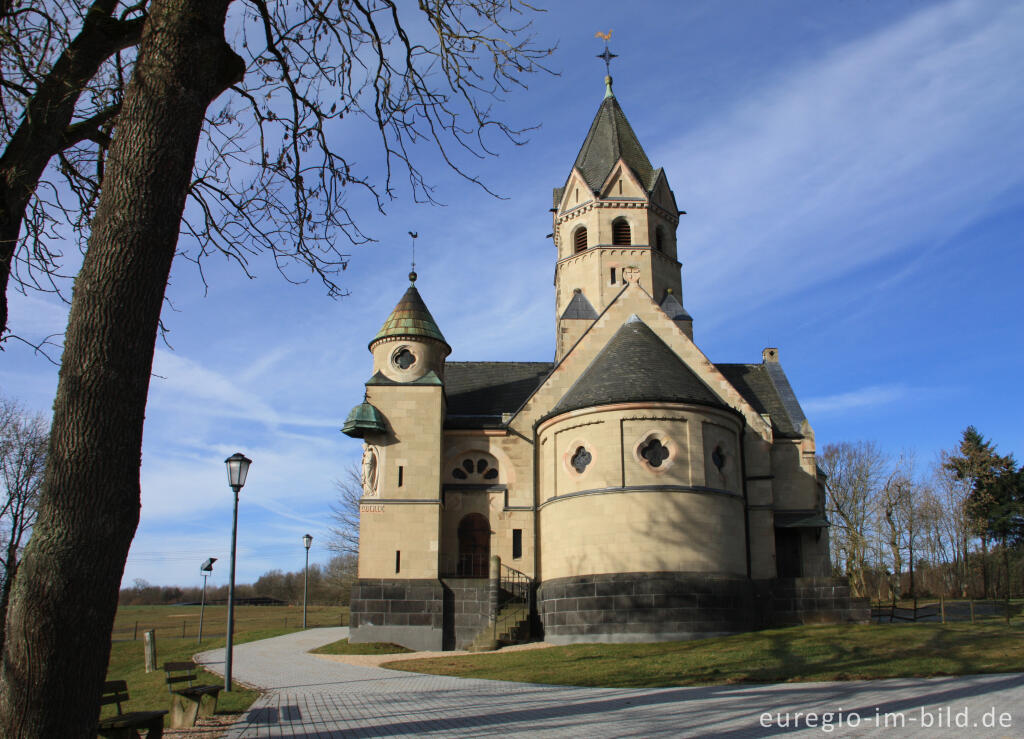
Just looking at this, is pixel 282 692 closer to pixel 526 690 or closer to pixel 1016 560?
pixel 526 690

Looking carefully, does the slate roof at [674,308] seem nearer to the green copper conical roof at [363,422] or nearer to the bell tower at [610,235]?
the bell tower at [610,235]

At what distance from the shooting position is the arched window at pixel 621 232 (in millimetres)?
38000

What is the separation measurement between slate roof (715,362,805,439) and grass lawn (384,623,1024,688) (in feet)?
33.1

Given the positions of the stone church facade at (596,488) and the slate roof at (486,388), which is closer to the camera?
the stone church facade at (596,488)

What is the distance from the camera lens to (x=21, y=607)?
575 centimetres

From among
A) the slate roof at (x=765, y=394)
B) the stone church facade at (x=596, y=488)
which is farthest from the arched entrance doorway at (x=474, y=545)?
the slate roof at (x=765, y=394)

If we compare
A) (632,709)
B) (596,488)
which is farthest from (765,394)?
(632,709)

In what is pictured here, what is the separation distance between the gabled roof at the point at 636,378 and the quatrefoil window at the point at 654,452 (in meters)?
1.50

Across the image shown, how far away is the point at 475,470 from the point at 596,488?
702 cm

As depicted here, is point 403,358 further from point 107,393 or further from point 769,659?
point 107,393

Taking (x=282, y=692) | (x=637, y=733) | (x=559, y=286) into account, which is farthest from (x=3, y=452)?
(x=637, y=733)

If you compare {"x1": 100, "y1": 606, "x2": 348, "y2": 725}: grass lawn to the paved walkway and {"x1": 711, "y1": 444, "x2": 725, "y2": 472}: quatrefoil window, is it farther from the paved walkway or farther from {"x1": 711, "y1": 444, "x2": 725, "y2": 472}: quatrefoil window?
{"x1": 711, "y1": 444, "x2": 725, "y2": 472}: quatrefoil window

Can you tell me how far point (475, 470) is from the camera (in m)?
32.7

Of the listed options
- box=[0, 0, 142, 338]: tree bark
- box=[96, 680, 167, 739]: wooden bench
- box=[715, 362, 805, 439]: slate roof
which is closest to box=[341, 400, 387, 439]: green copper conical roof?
box=[715, 362, 805, 439]: slate roof
